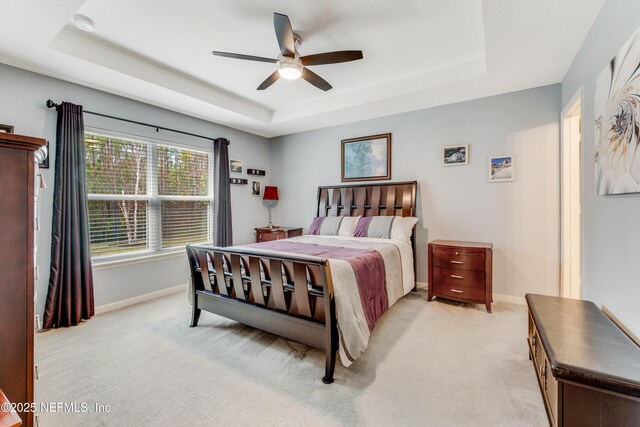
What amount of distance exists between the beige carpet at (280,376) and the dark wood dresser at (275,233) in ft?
6.36

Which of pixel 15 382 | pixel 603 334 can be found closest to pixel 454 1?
pixel 603 334

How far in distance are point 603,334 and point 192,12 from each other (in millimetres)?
3377

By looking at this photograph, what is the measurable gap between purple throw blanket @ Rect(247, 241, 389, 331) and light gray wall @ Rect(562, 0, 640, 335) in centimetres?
150

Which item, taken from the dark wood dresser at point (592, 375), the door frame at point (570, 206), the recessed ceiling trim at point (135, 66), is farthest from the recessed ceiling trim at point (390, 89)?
the dark wood dresser at point (592, 375)

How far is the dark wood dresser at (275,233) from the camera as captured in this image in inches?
181

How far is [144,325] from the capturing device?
2801 millimetres

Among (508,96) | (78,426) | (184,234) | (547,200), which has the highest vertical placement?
(508,96)

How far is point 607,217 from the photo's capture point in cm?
171

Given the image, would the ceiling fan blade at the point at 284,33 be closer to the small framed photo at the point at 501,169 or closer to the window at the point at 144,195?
the window at the point at 144,195

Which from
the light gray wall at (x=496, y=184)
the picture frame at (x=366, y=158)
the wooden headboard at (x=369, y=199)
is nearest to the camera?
the light gray wall at (x=496, y=184)

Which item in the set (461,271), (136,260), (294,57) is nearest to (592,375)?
(461,271)

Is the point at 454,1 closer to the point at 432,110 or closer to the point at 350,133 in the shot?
the point at 432,110

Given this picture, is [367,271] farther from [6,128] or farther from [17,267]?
[6,128]

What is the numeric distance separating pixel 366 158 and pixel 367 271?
241 cm
